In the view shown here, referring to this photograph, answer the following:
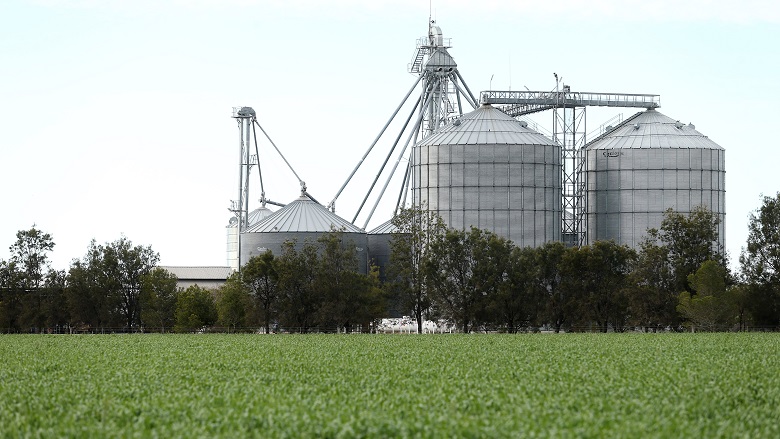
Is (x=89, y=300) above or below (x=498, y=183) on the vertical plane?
below

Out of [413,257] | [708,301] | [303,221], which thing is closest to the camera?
[708,301]

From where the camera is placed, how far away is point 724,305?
97.6m

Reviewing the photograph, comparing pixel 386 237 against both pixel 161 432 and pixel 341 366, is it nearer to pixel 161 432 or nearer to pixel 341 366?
pixel 341 366

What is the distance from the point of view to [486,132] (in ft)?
376

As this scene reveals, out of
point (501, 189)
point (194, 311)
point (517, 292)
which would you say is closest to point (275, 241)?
point (194, 311)

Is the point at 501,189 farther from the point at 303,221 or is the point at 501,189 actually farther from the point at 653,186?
the point at 303,221

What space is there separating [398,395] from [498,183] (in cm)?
8070

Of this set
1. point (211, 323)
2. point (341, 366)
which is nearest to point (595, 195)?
point (211, 323)

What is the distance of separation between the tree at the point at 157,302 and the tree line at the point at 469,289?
118 millimetres

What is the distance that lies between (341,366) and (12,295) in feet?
275

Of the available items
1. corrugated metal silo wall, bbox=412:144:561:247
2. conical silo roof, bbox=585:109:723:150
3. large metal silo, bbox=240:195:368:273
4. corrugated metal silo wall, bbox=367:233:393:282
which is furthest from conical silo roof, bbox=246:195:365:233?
conical silo roof, bbox=585:109:723:150

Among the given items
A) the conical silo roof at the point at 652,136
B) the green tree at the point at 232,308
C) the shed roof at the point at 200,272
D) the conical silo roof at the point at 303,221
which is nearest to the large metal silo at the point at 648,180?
the conical silo roof at the point at 652,136

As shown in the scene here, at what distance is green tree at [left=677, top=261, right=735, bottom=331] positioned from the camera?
3807 inches

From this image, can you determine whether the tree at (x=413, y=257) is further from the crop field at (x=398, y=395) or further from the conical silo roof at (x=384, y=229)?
the crop field at (x=398, y=395)
